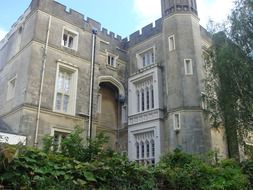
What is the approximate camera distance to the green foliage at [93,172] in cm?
552

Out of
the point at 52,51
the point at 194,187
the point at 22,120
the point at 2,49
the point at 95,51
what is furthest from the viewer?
the point at 2,49

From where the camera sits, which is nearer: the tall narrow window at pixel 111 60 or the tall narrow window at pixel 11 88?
the tall narrow window at pixel 11 88

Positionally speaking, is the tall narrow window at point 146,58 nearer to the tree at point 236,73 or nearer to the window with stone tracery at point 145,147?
the window with stone tracery at point 145,147

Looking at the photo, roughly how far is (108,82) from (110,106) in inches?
70.7

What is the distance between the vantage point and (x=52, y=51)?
17.5 m

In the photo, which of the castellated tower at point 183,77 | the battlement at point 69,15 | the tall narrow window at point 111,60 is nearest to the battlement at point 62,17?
the battlement at point 69,15

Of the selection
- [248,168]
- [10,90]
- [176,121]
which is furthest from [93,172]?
[10,90]

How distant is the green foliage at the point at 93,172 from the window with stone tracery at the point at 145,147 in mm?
7491

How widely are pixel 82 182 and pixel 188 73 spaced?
12.2 metres

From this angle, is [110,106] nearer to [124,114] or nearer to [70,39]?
[124,114]

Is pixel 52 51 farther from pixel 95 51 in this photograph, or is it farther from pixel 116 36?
pixel 116 36

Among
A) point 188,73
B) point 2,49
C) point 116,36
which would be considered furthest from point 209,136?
point 2,49

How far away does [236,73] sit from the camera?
13.6 metres

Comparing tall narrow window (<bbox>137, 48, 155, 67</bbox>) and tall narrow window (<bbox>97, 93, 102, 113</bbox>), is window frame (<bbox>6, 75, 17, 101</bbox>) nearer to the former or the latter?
tall narrow window (<bbox>97, 93, 102, 113</bbox>)
